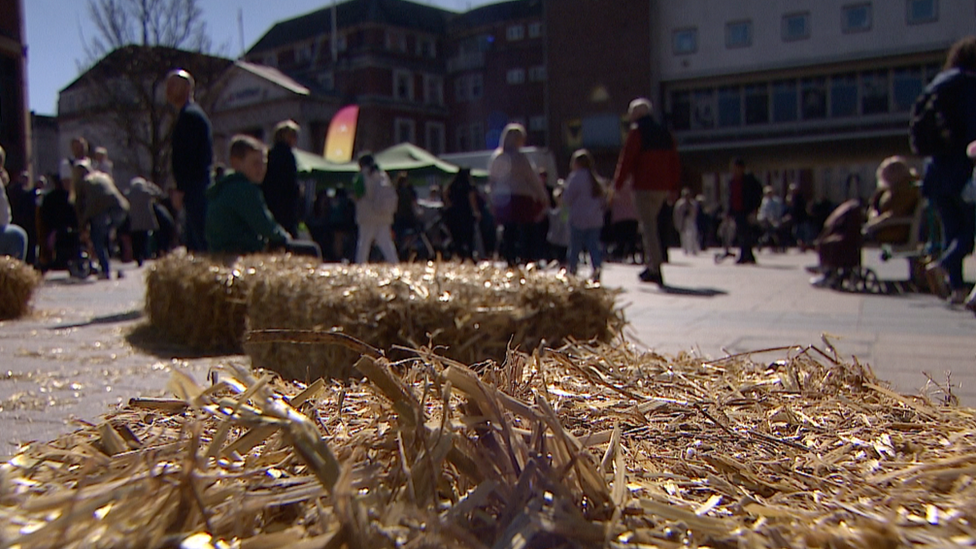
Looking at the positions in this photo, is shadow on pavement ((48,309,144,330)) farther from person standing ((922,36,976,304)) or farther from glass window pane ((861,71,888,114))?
glass window pane ((861,71,888,114))

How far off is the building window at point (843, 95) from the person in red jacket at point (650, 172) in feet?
95.3

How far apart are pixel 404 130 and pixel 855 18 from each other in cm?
2620

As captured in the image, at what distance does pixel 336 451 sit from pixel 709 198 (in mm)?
37522

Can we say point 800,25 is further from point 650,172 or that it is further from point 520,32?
point 650,172

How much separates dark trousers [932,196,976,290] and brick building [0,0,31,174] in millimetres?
22216

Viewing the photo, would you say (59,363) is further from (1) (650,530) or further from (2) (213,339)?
(1) (650,530)

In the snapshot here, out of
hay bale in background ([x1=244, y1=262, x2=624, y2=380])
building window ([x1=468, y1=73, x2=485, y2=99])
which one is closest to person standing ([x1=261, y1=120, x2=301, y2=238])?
hay bale in background ([x1=244, y1=262, x2=624, y2=380])

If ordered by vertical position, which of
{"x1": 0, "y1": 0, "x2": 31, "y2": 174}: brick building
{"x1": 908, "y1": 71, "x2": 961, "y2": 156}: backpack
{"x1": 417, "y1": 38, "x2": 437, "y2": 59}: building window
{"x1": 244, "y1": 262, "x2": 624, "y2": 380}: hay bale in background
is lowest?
{"x1": 244, "y1": 262, "x2": 624, "y2": 380}: hay bale in background

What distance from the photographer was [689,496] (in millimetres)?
1018

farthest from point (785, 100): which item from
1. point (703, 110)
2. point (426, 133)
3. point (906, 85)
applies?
point (426, 133)

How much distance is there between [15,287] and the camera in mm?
6082

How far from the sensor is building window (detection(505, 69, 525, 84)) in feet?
158

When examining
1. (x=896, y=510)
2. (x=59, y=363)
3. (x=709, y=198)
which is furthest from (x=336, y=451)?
(x=709, y=198)

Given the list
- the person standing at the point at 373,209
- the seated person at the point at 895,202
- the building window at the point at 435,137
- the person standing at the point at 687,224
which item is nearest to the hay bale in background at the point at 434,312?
the person standing at the point at 373,209
